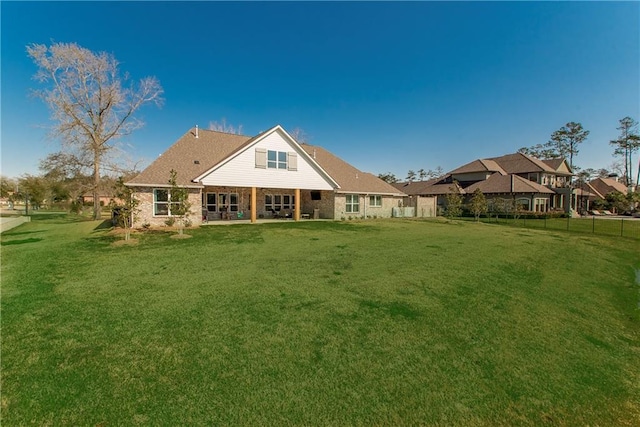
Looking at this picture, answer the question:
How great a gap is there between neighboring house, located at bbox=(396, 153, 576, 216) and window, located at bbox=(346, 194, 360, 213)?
1884 cm

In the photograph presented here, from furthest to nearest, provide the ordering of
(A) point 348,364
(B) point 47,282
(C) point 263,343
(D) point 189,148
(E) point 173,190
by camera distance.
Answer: (D) point 189,148 → (E) point 173,190 → (B) point 47,282 → (C) point 263,343 → (A) point 348,364

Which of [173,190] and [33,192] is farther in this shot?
[33,192]

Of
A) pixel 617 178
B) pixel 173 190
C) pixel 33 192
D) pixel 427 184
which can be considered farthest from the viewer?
pixel 617 178

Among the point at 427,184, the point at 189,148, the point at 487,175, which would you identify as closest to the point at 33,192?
the point at 189,148

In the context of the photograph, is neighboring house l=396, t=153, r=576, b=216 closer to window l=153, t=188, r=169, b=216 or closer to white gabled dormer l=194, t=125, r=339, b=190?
white gabled dormer l=194, t=125, r=339, b=190

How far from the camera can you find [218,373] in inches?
130

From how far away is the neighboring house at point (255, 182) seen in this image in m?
16.5

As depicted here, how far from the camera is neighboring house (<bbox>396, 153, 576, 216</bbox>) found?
33.8 m

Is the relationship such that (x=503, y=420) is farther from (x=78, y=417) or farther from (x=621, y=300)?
(x=621, y=300)

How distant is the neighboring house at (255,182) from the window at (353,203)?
3.5 inches

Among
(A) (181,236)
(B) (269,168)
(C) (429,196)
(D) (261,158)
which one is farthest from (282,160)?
(C) (429,196)

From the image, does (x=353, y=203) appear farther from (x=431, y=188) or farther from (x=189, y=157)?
(x=431, y=188)

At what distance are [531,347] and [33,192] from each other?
167 feet

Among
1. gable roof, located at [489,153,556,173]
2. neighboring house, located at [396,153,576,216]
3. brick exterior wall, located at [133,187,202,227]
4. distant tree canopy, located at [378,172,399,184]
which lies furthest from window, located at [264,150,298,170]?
distant tree canopy, located at [378,172,399,184]
